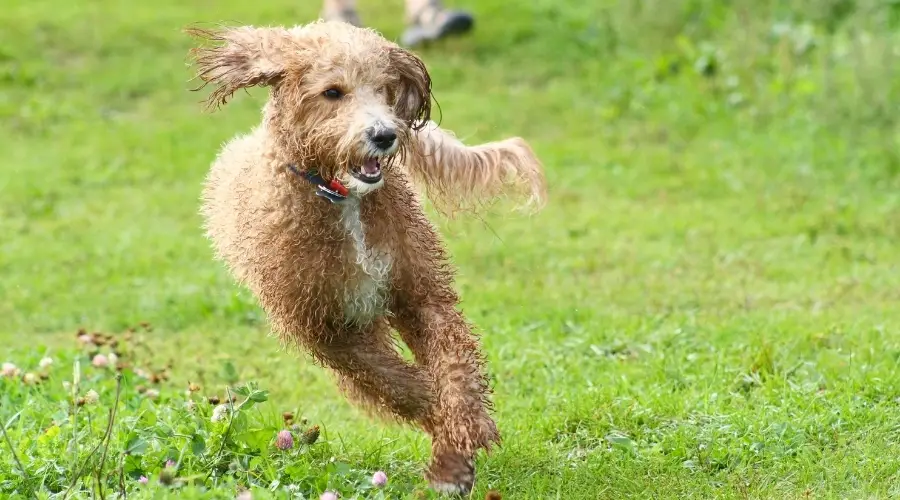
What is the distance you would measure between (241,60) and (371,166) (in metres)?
0.71

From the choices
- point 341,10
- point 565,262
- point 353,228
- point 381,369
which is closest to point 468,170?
point 353,228

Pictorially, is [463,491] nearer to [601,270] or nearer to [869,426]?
[869,426]

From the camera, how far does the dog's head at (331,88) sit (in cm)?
488

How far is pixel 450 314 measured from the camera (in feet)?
17.1

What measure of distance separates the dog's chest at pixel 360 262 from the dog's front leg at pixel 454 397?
21cm

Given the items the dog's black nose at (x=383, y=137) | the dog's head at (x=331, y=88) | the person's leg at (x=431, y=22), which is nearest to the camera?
the dog's black nose at (x=383, y=137)

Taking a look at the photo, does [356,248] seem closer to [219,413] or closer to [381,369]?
[381,369]

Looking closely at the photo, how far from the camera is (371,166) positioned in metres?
4.92

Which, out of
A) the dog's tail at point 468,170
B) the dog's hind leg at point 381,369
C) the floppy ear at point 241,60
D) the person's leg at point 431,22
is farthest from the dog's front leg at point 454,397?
the person's leg at point 431,22

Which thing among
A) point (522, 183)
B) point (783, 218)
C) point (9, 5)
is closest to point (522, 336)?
point (522, 183)

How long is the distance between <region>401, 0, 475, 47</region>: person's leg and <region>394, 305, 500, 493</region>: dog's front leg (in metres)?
9.30

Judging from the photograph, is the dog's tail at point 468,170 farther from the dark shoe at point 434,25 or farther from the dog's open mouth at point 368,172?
the dark shoe at point 434,25

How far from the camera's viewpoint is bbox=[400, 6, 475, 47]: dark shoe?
1432cm

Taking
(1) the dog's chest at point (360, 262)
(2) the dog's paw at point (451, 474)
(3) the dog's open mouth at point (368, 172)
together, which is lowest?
(2) the dog's paw at point (451, 474)
